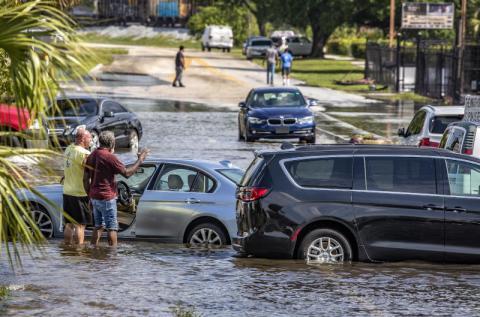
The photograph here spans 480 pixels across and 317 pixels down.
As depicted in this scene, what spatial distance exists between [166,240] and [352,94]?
4280 cm

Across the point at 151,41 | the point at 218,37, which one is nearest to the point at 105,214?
the point at 218,37

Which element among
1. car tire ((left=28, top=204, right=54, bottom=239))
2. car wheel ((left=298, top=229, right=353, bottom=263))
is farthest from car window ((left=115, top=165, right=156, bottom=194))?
car wheel ((left=298, top=229, right=353, bottom=263))

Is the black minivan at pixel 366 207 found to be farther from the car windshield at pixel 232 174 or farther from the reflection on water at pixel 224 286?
the car windshield at pixel 232 174

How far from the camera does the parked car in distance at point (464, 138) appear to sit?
17516 mm

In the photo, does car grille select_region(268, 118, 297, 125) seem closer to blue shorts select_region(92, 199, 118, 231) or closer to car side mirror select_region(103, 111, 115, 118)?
car side mirror select_region(103, 111, 115, 118)

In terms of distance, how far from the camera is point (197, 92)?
2290 inches

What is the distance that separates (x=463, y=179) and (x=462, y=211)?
0.40 metres

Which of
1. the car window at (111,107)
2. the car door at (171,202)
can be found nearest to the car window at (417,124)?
the car door at (171,202)

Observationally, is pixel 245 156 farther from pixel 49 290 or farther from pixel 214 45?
pixel 214 45

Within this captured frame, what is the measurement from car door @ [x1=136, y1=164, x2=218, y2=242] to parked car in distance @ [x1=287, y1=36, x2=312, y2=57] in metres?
78.0

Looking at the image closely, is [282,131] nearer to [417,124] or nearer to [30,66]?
[417,124]

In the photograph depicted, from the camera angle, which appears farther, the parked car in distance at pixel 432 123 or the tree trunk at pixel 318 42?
the tree trunk at pixel 318 42

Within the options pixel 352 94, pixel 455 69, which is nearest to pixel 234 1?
pixel 352 94

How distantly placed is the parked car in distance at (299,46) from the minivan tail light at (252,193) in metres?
80.1
